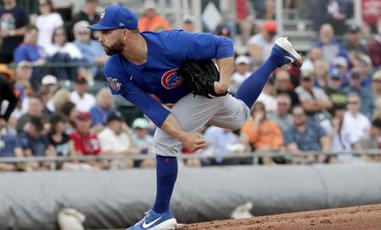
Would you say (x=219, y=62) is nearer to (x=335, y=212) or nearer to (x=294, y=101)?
(x=335, y=212)

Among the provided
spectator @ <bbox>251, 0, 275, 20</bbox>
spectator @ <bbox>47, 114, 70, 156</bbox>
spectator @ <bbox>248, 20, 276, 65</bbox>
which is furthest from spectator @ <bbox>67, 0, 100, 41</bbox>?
spectator @ <bbox>251, 0, 275, 20</bbox>

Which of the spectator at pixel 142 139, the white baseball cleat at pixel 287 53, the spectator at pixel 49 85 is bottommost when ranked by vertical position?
the spectator at pixel 142 139

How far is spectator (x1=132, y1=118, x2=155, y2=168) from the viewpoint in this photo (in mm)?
14766

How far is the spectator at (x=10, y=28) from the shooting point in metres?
16.0

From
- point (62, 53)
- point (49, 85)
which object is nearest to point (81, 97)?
point (49, 85)

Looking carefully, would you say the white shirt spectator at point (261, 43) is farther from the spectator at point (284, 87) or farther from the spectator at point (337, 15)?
the spectator at point (337, 15)

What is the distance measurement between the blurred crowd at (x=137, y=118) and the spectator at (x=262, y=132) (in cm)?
1

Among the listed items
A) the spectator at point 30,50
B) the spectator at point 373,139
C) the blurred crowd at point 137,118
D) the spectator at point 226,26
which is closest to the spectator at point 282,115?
the blurred crowd at point 137,118

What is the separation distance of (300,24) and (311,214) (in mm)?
9964

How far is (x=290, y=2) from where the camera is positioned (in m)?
19.9

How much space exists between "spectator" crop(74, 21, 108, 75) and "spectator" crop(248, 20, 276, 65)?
240cm

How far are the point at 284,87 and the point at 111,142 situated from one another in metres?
3.01

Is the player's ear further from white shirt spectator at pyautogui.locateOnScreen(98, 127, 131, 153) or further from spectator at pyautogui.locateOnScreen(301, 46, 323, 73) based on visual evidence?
spectator at pyautogui.locateOnScreen(301, 46, 323, 73)

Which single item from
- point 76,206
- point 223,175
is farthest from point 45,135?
point 223,175
